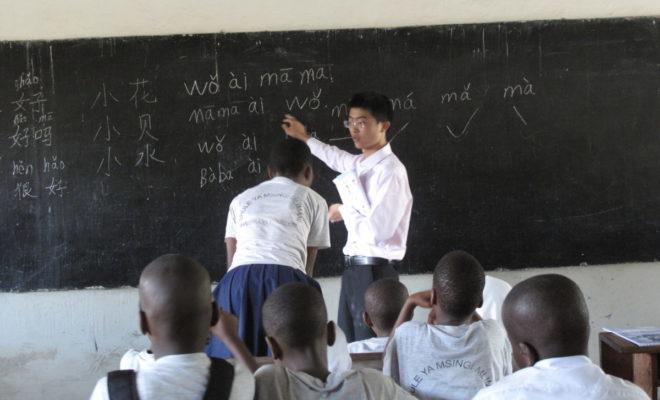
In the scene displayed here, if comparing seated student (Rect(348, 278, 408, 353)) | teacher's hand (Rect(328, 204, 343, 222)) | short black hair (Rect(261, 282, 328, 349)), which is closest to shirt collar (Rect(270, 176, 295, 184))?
seated student (Rect(348, 278, 408, 353))

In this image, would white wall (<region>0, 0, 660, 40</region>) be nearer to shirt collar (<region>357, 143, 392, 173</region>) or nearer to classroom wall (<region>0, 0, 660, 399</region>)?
classroom wall (<region>0, 0, 660, 399</region>)

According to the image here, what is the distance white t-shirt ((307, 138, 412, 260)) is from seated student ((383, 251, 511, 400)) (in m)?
1.43

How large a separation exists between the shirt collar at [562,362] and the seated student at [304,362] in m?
0.31

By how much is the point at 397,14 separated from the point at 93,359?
96.8 inches

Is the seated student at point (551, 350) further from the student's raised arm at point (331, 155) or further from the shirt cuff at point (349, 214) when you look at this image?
the student's raised arm at point (331, 155)

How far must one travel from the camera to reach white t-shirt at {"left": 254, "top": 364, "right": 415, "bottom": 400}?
159cm

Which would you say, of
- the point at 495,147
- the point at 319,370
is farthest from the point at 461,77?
the point at 319,370

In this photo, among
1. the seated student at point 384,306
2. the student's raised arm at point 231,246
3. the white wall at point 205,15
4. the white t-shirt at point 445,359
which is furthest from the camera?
the white wall at point 205,15

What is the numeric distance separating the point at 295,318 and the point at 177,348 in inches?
11.3

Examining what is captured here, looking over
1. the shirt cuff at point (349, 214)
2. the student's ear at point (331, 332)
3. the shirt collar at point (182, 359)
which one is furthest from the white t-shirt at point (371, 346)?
the shirt cuff at point (349, 214)

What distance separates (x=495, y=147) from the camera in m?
4.05

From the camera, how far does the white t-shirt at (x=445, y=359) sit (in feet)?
6.56

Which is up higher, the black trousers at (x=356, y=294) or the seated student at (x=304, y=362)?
the seated student at (x=304, y=362)

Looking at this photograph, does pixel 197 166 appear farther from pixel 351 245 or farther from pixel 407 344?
pixel 407 344
